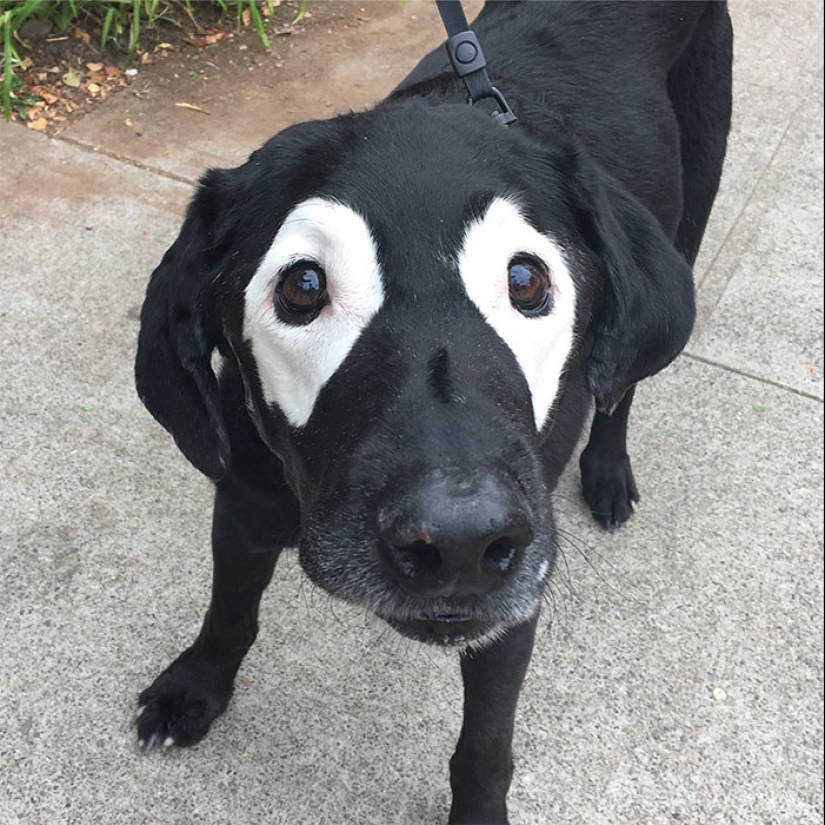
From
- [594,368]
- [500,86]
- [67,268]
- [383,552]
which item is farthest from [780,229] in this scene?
[383,552]

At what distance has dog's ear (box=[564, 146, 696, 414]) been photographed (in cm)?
202

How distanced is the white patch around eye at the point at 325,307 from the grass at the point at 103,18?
123 inches

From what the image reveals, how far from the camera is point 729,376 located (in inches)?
148

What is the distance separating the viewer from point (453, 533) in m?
1.40

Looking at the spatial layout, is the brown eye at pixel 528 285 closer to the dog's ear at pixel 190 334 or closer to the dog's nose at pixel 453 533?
the dog's nose at pixel 453 533

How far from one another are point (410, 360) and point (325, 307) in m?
0.22

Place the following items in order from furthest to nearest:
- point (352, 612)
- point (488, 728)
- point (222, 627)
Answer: point (352, 612)
point (222, 627)
point (488, 728)

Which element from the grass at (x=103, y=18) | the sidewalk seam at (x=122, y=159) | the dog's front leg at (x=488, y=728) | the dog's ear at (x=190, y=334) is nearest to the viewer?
the dog's ear at (x=190, y=334)

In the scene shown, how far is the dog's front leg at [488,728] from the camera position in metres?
2.15

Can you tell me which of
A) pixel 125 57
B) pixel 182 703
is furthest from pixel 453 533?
pixel 125 57

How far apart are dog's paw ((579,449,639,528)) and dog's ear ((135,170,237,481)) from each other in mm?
1566

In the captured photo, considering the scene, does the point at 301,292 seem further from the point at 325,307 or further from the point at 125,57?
the point at 125,57

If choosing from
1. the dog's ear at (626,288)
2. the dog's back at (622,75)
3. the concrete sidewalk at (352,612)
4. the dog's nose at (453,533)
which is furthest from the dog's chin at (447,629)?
the dog's back at (622,75)

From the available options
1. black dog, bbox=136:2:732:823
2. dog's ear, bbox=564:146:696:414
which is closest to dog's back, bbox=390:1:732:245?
black dog, bbox=136:2:732:823
